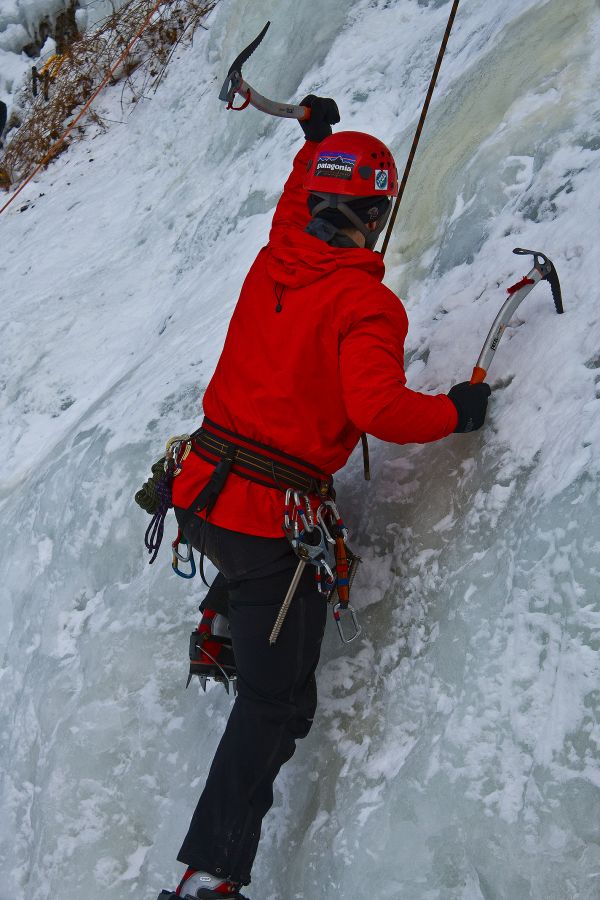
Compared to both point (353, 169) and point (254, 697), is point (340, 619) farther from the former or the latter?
point (353, 169)

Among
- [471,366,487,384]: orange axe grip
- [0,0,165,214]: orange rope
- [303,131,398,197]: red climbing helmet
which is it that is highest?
[303,131,398,197]: red climbing helmet

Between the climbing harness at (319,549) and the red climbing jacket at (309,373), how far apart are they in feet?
0.20

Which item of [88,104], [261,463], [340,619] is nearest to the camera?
[261,463]

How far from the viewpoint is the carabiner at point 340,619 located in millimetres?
2340

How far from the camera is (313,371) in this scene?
2.21m

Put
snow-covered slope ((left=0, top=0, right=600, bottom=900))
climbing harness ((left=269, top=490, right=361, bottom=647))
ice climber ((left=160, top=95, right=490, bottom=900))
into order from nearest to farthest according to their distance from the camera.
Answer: snow-covered slope ((left=0, top=0, right=600, bottom=900)), ice climber ((left=160, top=95, right=490, bottom=900)), climbing harness ((left=269, top=490, right=361, bottom=647))

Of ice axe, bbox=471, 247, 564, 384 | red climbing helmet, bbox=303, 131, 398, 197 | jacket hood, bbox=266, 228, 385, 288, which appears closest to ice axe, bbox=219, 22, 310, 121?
red climbing helmet, bbox=303, 131, 398, 197

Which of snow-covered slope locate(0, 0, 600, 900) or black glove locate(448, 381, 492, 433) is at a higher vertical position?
black glove locate(448, 381, 492, 433)

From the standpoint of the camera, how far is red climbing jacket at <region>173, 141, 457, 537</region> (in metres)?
2.04

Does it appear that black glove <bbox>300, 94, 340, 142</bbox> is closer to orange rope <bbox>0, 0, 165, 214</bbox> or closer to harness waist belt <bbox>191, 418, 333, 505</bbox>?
harness waist belt <bbox>191, 418, 333, 505</bbox>

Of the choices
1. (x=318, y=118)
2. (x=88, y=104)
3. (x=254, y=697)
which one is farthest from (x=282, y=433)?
(x=88, y=104)

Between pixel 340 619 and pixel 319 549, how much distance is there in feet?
0.95

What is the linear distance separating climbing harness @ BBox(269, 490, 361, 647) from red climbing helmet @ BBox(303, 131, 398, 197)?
0.86m

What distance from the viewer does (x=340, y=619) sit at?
2.43m
